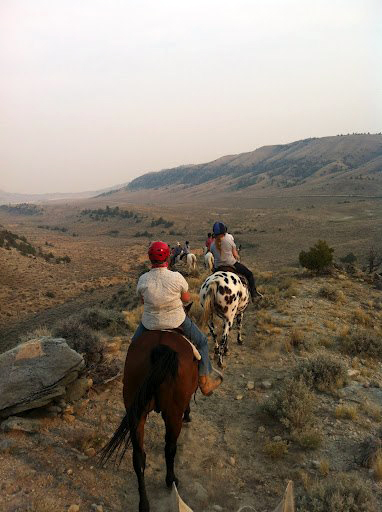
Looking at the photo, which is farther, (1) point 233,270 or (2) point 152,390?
(1) point 233,270

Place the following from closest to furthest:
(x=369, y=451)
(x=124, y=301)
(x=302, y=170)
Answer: (x=369, y=451) → (x=124, y=301) → (x=302, y=170)

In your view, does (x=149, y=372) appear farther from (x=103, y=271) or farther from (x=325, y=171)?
(x=325, y=171)

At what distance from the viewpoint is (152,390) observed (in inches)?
165

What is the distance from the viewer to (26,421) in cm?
554

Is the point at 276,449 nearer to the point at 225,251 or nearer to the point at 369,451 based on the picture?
the point at 369,451

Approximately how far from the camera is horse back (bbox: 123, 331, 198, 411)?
4242mm

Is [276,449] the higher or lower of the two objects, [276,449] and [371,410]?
the higher

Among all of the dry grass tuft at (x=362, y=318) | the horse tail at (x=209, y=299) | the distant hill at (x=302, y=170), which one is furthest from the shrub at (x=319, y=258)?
the distant hill at (x=302, y=170)

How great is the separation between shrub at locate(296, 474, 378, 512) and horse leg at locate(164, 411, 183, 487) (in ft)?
5.19

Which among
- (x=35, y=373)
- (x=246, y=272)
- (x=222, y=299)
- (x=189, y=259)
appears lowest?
(x=189, y=259)

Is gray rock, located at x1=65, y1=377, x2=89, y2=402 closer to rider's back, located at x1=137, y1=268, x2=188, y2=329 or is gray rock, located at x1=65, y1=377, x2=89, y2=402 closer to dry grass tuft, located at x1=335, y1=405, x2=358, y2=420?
rider's back, located at x1=137, y1=268, x2=188, y2=329

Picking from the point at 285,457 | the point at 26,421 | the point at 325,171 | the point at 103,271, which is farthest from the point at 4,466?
the point at 325,171

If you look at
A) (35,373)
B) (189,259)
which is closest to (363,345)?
(35,373)

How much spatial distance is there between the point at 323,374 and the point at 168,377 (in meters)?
4.16
